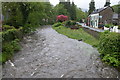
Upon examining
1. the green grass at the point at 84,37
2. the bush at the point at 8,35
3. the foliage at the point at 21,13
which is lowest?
the green grass at the point at 84,37

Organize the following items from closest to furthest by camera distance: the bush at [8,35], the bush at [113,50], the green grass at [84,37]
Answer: the bush at [113,50]
the bush at [8,35]
the green grass at [84,37]

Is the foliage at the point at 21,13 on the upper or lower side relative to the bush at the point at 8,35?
upper

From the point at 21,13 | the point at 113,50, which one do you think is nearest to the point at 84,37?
the point at 113,50

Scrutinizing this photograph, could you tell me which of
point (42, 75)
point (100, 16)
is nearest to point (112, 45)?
point (42, 75)

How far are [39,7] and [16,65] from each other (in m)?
10.1

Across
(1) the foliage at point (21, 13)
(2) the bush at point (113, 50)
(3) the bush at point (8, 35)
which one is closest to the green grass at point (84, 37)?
(2) the bush at point (113, 50)

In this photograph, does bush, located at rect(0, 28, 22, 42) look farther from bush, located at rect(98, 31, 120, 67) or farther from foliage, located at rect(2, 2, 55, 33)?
bush, located at rect(98, 31, 120, 67)

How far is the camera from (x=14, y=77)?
4.37 metres

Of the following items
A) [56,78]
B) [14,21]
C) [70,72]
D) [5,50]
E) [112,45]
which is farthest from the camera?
[14,21]

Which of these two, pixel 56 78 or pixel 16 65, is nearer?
pixel 56 78

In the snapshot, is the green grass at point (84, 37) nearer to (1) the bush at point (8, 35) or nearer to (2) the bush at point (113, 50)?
(2) the bush at point (113, 50)

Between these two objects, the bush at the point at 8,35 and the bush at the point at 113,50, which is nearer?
the bush at the point at 113,50

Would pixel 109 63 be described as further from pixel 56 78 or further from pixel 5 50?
pixel 5 50

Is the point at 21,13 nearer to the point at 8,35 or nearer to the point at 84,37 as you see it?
the point at 8,35
